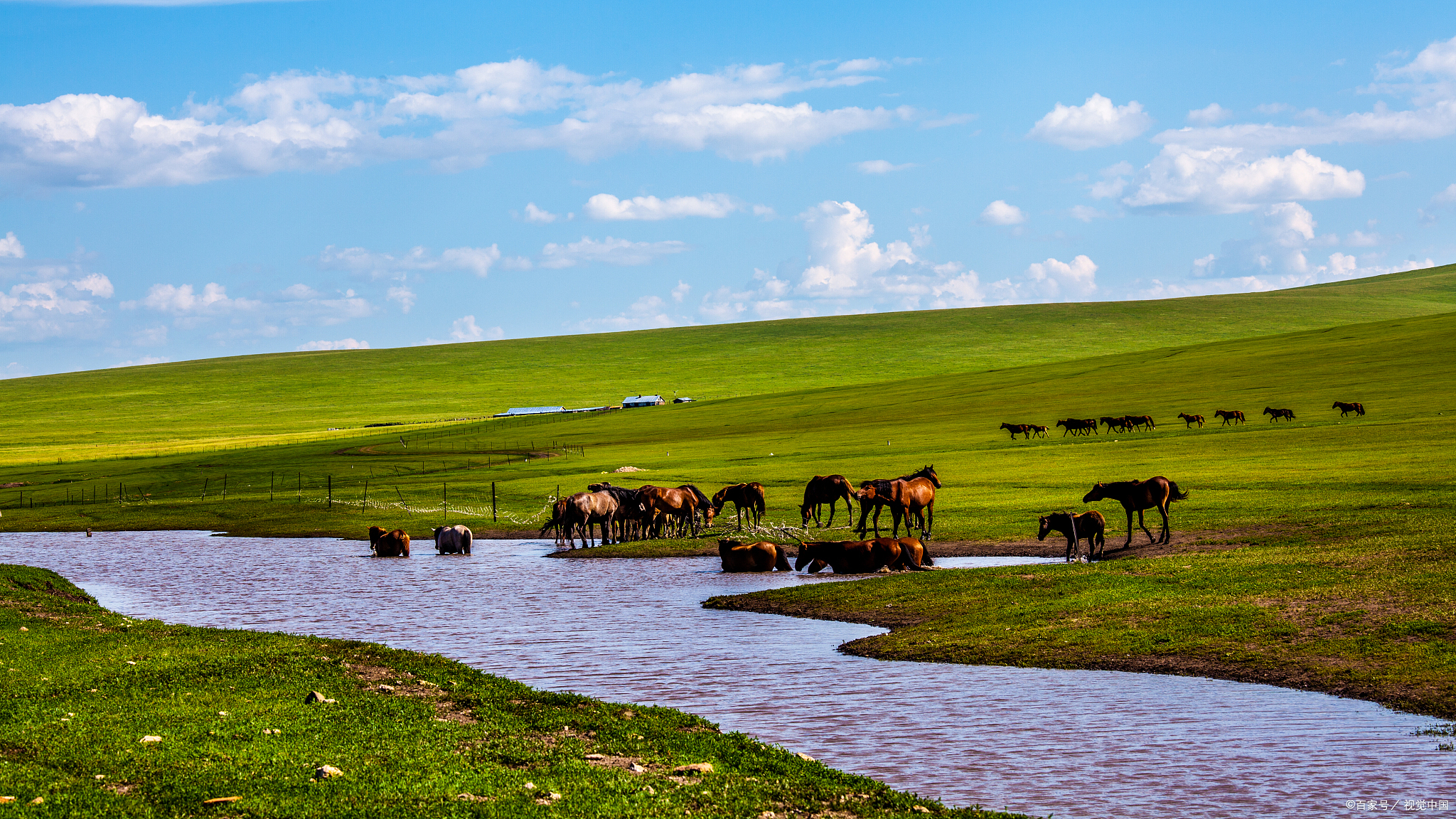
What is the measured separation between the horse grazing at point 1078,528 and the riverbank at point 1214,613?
157 cm

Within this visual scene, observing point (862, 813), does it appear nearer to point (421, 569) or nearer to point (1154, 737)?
point (1154, 737)

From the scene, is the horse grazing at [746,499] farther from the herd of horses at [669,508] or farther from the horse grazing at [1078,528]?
the horse grazing at [1078,528]

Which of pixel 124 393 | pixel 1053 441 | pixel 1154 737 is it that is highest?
pixel 124 393

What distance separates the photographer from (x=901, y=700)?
50.6ft

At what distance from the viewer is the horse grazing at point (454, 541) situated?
38.8 metres

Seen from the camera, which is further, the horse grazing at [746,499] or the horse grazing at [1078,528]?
the horse grazing at [746,499]

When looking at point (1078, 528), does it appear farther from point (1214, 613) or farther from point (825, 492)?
point (825, 492)

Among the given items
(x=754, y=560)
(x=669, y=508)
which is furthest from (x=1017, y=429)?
(x=754, y=560)

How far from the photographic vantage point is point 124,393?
185 m

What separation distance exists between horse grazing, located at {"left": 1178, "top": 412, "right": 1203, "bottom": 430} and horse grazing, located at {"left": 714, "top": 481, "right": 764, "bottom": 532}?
3736 centimetres

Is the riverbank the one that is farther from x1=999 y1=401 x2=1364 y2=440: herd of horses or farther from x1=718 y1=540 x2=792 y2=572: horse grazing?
x1=999 y1=401 x2=1364 y2=440: herd of horses

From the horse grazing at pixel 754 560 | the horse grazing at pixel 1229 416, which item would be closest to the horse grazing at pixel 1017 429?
the horse grazing at pixel 1229 416

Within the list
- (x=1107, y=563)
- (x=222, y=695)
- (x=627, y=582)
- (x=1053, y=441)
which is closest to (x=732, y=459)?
(x=1053, y=441)

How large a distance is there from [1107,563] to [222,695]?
18.1 m
